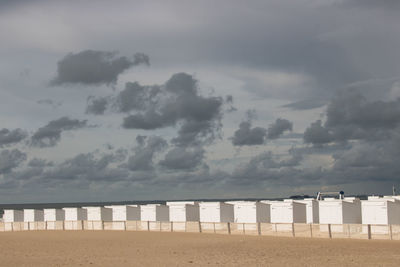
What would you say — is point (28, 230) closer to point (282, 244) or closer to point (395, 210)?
point (282, 244)

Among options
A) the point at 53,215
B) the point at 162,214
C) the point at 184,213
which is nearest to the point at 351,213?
the point at 184,213

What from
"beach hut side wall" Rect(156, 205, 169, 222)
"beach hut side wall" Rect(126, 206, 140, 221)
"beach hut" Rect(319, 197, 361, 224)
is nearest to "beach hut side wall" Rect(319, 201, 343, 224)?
"beach hut" Rect(319, 197, 361, 224)

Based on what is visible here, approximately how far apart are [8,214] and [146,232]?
26.6 meters

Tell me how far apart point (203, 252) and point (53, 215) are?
37080 mm

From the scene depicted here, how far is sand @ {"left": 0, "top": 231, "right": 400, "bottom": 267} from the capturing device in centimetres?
3112

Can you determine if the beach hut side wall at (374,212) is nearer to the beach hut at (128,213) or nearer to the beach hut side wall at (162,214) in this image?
the beach hut side wall at (162,214)

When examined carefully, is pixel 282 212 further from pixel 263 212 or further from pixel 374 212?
pixel 374 212

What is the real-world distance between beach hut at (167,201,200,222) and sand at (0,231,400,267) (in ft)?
26.5

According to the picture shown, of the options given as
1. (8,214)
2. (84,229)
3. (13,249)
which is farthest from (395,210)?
(8,214)

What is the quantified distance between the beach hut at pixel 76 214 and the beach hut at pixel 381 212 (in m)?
34.5

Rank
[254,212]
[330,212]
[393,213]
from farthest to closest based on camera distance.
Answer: [254,212], [330,212], [393,213]

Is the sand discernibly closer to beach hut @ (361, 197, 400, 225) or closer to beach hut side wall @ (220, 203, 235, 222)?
beach hut @ (361, 197, 400, 225)

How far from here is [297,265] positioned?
29.5 meters

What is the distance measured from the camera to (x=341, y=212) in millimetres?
46438
